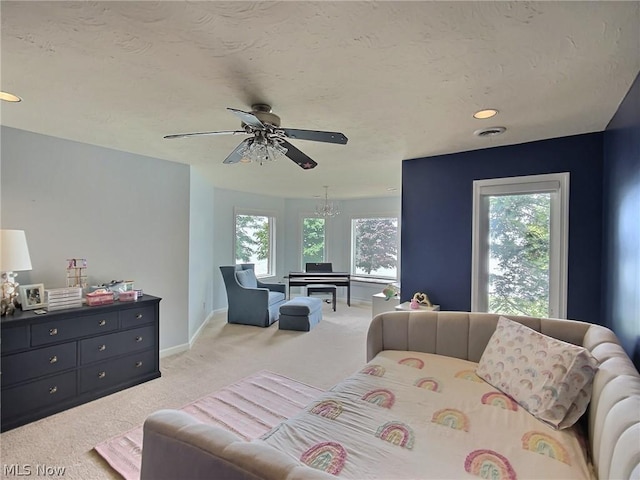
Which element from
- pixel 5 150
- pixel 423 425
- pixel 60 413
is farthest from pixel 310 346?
pixel 5 150

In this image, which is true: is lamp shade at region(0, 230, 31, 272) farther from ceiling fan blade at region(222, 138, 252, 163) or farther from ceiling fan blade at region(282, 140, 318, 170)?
ceiling fan blade at region(282, 140, 318, 170)

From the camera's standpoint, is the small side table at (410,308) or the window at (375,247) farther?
the window at (375,247)

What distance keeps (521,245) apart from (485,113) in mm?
1508

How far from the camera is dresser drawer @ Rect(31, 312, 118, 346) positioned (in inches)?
98.2

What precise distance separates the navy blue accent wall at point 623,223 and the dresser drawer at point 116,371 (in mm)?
3785

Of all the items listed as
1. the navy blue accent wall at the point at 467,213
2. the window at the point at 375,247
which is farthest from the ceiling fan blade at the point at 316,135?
the window at the point at 375,247

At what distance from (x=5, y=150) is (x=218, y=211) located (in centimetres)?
338

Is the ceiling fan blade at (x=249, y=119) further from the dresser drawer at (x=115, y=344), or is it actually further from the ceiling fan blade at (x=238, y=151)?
the dresser drawer at (x=115, y=344)

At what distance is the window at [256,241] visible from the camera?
6512 mm

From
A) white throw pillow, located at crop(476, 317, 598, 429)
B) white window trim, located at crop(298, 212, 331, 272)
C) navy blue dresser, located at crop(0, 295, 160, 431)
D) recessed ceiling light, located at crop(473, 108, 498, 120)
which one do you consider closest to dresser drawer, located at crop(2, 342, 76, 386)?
navy blue dresser, located at crop(0, 295, 160, 431)

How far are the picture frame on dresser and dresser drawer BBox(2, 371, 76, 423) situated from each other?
0.62 meters

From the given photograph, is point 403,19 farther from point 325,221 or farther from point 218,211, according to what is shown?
point 325,221

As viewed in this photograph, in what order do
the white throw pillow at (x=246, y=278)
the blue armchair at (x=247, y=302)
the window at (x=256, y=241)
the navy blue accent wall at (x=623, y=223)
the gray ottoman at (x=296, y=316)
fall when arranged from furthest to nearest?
1. the window at (x=256, y=241)
2. the white throw pillow at (x=246, y=278)
3. the blue armchair at (x=247, y=302)
4. the gray ottoman at (x=296, y=316)
5. the navy blue accent wall at (x=623, y=223)

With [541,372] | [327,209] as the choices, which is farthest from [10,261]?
[327,209]
